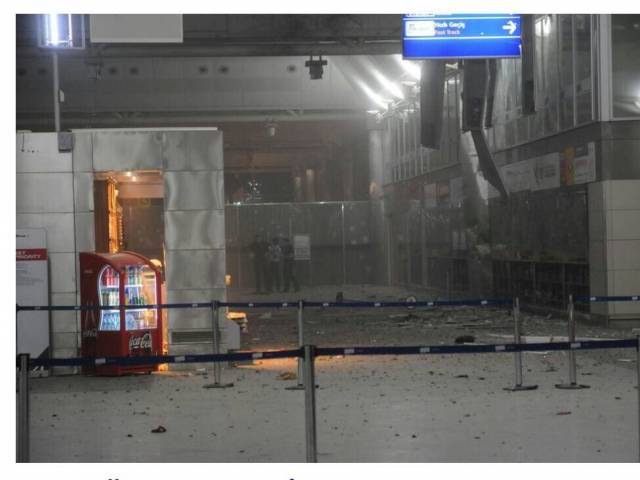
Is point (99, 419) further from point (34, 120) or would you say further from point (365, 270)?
point (365, 270)

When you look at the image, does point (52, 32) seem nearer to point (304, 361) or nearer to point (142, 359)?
point (142, 359)

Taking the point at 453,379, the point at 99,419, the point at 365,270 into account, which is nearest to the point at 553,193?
the point at 453,379

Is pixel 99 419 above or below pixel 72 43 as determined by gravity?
below

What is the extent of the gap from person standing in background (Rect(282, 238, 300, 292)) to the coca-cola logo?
18.7 metres

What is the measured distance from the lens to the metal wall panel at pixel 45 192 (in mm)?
12672

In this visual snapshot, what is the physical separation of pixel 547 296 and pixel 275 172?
22.6m

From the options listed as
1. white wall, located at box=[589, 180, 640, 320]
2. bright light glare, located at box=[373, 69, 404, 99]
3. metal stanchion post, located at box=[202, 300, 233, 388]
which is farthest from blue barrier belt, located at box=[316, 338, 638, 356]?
bright light glare, located at box=[373, 69, 404, 99]

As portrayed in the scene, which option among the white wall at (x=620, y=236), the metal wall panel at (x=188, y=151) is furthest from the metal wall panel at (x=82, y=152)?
the white wall at (x=620, y=236)

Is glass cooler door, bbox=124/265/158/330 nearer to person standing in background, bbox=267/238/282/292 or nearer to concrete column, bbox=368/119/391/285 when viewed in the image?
person standing in background, bbox=267/238/282/292

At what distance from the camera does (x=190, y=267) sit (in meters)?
12.9

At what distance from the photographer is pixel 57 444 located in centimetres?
811

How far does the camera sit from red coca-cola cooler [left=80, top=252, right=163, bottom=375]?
1213 centimetres

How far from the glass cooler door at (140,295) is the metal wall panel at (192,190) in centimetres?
94

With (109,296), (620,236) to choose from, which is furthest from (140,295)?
(620,236)
